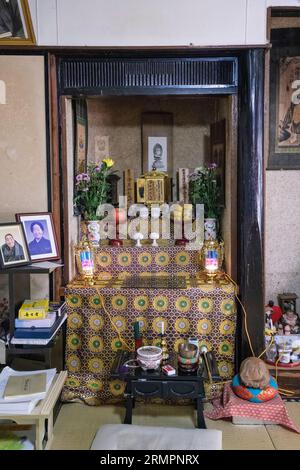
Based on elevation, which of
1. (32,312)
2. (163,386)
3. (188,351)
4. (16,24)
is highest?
(16,24)

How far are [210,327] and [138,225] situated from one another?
3.67ft

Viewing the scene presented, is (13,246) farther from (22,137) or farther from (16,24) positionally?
(16,24)

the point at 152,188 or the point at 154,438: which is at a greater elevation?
the point at 152,188

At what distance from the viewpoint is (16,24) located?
313cm

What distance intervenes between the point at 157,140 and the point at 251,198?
4.65ft

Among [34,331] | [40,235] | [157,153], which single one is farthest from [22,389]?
[157,153]

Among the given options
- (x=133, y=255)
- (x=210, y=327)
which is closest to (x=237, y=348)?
(x=210, y=327)

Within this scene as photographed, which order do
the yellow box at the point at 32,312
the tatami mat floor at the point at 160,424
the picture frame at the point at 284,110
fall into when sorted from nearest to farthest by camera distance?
the tatami mat floor at the point at 160,424
the yellow box at the point at 32,312
the picture frame at the point at 284,110

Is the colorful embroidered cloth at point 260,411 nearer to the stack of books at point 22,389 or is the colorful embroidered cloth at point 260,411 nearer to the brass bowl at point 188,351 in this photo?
the brass bowl at point 188,351

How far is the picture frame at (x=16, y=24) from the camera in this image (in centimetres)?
306

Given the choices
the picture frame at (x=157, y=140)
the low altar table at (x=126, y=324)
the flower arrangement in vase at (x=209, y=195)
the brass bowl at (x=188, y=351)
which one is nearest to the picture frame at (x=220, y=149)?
the flower arrangement in vase at (x=209, y=195)

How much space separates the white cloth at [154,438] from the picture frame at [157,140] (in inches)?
97.3

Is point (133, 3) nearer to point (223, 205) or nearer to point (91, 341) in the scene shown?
→ point (223, 205)

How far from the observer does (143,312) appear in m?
3.35
